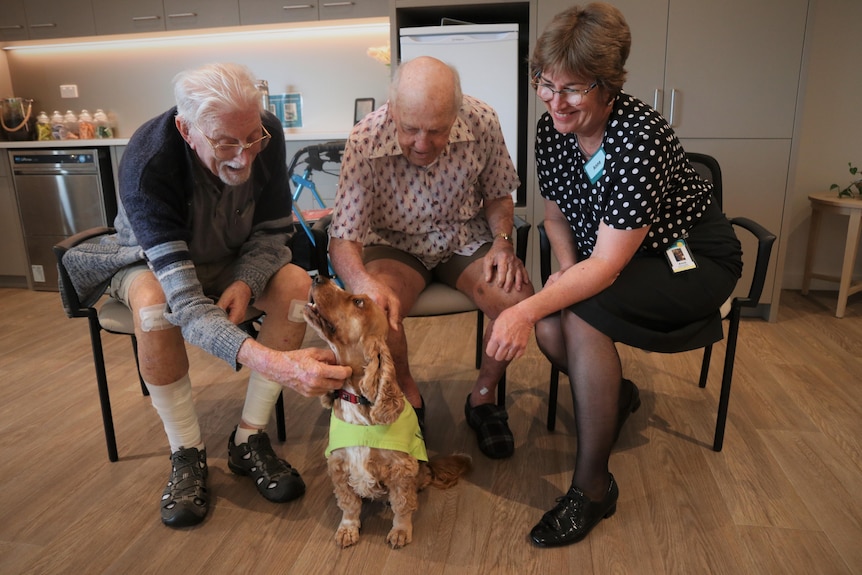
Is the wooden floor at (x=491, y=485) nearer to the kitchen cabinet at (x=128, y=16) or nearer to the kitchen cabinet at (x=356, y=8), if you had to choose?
the kitchen cabinet at (x=356, y=8)

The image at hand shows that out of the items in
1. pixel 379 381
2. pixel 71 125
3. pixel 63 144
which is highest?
pixel 71 125

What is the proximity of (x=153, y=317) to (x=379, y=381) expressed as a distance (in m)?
0.62

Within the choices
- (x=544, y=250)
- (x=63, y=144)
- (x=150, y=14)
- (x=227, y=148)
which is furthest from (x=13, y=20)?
(x=544, y=250)

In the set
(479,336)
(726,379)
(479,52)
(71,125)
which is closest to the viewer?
(726,379)

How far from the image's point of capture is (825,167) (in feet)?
11.2

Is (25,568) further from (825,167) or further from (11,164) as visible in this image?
(825,167)

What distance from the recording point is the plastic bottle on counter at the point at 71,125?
4.26 m

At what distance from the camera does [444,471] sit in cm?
169

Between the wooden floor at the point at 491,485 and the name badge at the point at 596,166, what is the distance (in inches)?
32.8

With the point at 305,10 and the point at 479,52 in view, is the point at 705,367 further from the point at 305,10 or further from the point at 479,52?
the point at 305,10

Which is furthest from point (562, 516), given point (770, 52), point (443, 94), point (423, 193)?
point (770, 52)

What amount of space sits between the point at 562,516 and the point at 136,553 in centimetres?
101

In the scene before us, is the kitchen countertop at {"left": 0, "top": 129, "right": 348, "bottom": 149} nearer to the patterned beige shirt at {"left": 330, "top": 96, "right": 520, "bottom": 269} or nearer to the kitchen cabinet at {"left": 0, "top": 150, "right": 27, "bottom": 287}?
the kitchen cabinet at {"left": 0, "top": 150, "right": 27, "bottom": 287}

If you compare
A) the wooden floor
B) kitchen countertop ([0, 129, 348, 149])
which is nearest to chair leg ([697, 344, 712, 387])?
the wooden floor
